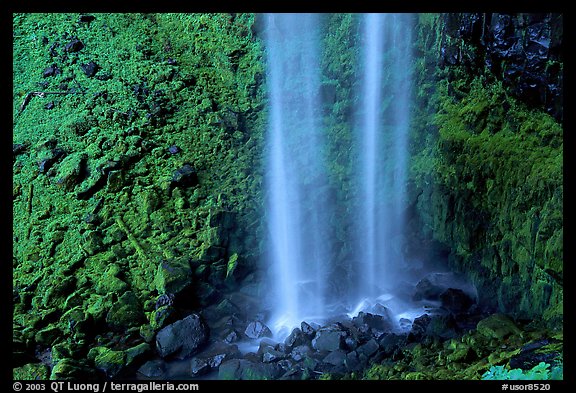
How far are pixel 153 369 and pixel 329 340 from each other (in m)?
2.71

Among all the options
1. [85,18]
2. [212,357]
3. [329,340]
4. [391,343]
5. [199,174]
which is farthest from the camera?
[85,18]

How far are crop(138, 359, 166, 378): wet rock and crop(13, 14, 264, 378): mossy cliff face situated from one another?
0.42m

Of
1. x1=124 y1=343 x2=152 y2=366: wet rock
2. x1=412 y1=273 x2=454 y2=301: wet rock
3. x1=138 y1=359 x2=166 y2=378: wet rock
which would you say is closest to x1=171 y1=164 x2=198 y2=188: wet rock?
x1=124 y1=343 x2=152 y2=366: wet rock

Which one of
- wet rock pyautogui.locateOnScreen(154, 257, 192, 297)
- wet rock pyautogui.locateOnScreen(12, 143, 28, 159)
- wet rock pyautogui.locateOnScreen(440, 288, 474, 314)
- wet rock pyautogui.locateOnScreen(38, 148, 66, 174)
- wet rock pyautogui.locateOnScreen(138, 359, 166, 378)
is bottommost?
wet rock pyautogui.locateOnScreen(138, 359, 166, 378)

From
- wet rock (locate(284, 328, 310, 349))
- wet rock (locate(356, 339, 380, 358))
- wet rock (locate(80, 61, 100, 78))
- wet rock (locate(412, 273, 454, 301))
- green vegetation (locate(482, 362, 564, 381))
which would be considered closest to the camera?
green vegetation (locate(482, 362, 564, 381))

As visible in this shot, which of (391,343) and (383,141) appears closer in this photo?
(391,343)

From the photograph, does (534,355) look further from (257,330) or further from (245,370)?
(257,330)

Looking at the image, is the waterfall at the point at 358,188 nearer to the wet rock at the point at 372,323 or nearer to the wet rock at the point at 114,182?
the wet rock at the point at 372,323

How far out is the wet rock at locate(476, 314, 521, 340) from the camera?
6043 mm

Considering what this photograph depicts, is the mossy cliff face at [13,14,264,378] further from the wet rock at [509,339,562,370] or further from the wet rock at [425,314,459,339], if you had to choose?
the wet rock at [509,339,562,370]

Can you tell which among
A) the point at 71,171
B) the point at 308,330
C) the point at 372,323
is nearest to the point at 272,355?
the point at 308,330

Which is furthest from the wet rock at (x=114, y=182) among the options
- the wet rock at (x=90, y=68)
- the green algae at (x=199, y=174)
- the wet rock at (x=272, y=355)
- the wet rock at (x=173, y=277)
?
the wet rock at (x=272, y=355)

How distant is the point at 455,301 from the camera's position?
293 inches

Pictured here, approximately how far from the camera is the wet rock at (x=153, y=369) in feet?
21.2
